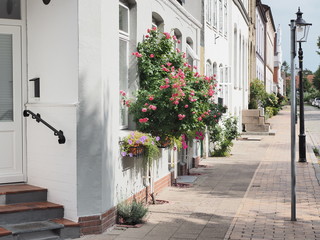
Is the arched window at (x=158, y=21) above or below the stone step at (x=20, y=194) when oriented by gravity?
above

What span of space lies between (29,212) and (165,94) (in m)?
3.27

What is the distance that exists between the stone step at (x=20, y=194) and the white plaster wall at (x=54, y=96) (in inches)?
5.0

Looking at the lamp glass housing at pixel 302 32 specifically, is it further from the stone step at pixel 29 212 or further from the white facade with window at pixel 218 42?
the stone step at pixel 29 212

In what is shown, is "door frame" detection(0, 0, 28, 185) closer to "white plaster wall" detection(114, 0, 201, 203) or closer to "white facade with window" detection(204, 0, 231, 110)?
"white plaster wall" detection(114, 0, 201, 203)

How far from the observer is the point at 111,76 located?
8.32m

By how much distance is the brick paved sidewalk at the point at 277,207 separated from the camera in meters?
7.99

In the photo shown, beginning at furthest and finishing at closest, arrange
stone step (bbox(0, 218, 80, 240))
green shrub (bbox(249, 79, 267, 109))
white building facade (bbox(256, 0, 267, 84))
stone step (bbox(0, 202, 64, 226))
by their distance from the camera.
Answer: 1. white building facade (bbox(256, 0, 267, 84))
2. green shrub (bbox(249, 79, 267, 109))
3. stone step (bbox(0, 202, 64, 226))
4. stone step (bbox(0, 218, 80, 240))

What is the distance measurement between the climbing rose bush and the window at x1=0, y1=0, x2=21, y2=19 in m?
2.38

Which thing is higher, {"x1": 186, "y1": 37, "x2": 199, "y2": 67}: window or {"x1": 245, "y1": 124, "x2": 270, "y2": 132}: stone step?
{"x1": 186, "y1": 37, "x2": 199, "y2": 67}: window

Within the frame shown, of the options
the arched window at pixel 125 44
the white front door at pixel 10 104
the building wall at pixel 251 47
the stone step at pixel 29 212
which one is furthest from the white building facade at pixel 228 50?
the stone step at pixel 29 212

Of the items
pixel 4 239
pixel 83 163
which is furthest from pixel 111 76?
pixel 4 239

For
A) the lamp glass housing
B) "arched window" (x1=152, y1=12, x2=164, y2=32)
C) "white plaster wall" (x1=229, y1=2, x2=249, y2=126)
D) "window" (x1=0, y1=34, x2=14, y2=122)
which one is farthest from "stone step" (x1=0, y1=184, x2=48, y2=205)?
"white plaster wall" (x1=229, y1=2, x2=249, y2=126)

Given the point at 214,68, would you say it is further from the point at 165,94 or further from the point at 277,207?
the point at 165,94

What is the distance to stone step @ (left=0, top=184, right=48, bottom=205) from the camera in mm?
7543
